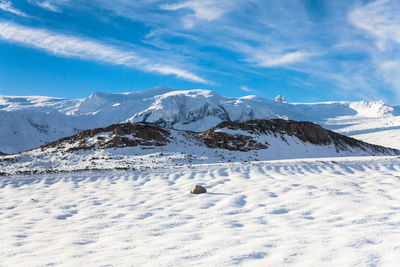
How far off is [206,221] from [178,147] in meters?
25.7

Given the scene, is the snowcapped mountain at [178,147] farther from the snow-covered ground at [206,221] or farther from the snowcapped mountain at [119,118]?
the snowcapped mountain at [119,118]

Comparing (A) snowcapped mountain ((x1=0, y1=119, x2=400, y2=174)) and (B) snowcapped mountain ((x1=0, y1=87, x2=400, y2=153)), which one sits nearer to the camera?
(A) snowcapped mountain ((x1=0, y1=119, x2=400, y2=174))

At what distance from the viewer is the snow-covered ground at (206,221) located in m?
4.61

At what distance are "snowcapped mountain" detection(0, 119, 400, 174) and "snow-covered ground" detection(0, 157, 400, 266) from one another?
1122 centimetres

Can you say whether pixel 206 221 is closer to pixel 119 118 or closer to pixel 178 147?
pixel 178 147

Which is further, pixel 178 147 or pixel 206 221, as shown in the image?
pixel 178 147

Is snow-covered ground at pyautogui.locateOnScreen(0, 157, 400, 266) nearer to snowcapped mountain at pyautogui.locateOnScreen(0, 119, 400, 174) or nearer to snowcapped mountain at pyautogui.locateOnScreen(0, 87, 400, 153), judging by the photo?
snowcapped mountain at pyautogui.locateOnScreen(0, 119, 400, 174)

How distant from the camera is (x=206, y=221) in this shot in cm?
693

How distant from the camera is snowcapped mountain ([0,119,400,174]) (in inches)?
1027

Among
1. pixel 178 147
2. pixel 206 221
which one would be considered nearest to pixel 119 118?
pixel 178 147

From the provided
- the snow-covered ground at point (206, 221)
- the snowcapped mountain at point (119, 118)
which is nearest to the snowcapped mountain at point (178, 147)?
the snow-covered ground at point (206, 221)

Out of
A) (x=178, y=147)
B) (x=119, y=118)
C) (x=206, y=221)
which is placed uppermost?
(x=119, y=118)

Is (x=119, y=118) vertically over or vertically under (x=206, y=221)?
over

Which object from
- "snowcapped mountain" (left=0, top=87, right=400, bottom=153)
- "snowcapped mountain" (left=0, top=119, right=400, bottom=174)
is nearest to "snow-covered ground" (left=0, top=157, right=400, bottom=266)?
"snowcapped mountain" (left=0, top=119, right=400, bottom=174)
